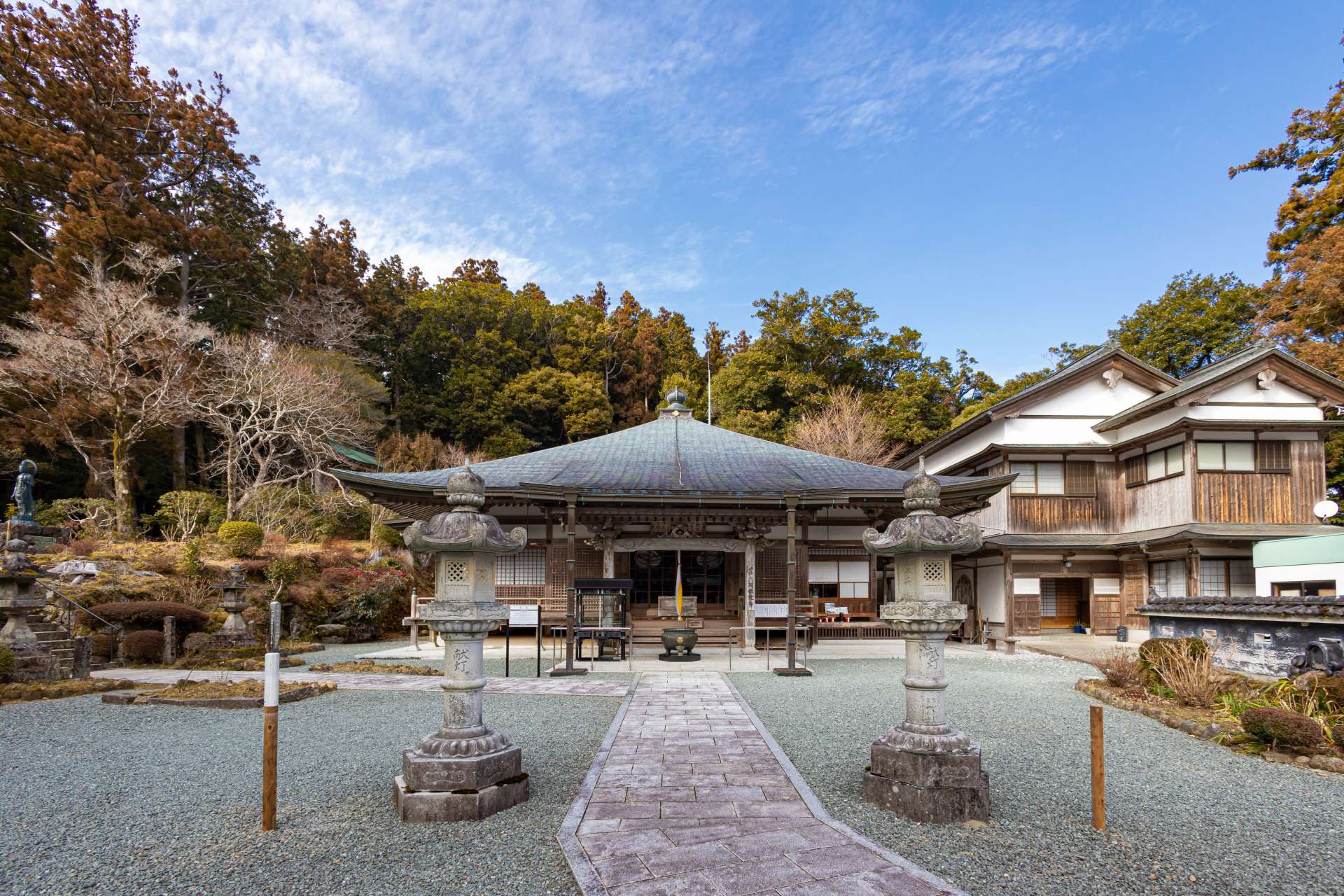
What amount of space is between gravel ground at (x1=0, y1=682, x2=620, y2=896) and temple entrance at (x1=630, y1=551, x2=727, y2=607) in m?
7.90

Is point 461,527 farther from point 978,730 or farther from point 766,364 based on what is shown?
point 766,364

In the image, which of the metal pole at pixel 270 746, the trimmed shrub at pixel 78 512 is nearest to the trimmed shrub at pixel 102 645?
the trimmed shrub at pixel 78 512

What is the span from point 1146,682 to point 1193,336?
22569 mm

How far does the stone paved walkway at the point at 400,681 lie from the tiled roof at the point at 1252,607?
817 centimetres

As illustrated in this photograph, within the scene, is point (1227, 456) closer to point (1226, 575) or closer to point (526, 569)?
point (1226, 575)

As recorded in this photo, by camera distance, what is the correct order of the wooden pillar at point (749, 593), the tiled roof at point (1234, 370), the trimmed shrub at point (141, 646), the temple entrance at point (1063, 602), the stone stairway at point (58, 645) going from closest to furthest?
the stone stairway at point (58, 645)
the trimmed shrub at point (141, 646)
the wooden pillar at point (749, 593)
the tiled roof at point (1234, 370)
the temple entrance at point (1063, 602)

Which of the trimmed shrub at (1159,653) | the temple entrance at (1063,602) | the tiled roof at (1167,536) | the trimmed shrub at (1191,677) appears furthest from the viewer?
the temple entrance at (1063,602)

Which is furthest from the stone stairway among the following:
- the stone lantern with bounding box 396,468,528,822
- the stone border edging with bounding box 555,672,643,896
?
the stone border edging with bounding box 555,672,643,896

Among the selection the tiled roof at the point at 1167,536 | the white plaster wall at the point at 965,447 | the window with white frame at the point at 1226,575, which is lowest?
the window with white frame at the point at 1226,575

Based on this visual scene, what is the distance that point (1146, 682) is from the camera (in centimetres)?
862

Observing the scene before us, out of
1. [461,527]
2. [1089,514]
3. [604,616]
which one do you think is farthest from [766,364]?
[461,527]

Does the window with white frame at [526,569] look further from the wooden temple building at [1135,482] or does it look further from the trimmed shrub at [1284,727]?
the trimmed shrub at [1284,727]

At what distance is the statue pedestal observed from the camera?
423 cm

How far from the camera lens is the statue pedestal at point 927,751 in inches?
167
